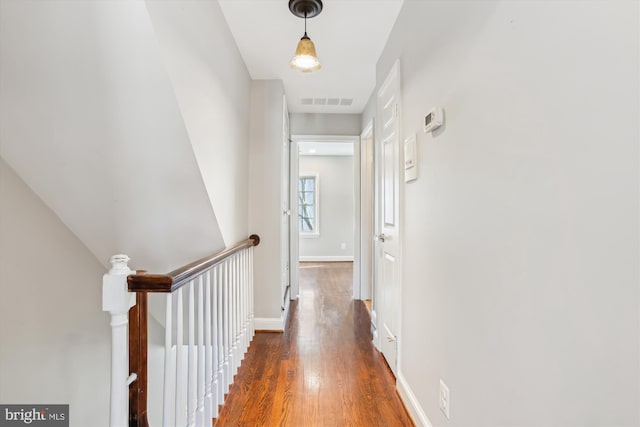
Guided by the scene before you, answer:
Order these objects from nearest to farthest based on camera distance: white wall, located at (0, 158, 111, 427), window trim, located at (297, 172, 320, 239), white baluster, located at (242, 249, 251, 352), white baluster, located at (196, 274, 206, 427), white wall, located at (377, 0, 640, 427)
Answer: white wall, located at (377, 0, 640, 427) < white baluster, located at (196, 274, 206, 427) < white wall, located at (0, 158, 111, 427) < white baluster, located at (242, 249, 251, 352) < window trim, located at (297, 172, 320, 239)

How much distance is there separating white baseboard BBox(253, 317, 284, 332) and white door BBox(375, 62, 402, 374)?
37.3 inches

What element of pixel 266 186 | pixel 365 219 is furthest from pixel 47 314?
pixel 365 219

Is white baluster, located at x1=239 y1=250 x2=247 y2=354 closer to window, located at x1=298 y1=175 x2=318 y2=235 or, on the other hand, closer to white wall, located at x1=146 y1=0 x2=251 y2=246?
white wall, located at x1=146 y1=0 x2=251 y2=246

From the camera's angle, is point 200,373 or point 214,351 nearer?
point 200,373

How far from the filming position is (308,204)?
22.5 feet

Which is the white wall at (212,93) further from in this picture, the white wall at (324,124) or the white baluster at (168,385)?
the white wall at (324,124)

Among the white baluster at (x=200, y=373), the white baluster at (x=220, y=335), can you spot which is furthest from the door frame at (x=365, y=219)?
the white baluster at (x=200, y=373)

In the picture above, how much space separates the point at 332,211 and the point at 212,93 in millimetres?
5230

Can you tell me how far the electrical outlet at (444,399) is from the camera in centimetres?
126

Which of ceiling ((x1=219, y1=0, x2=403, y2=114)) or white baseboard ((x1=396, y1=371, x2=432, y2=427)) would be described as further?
ceiling ((x1=219, y1=0, x2=403, y2=114))

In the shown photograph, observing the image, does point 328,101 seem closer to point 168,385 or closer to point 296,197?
point 296,197

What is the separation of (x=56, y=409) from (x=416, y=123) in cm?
297

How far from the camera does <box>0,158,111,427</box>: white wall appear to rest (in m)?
2.04

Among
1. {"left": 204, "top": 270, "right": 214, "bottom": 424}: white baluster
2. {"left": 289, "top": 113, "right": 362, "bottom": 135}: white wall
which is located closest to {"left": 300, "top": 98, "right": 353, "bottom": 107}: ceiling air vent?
{"left": 289, "top": 113, "right": 362, "bottom": 135}: white wall
